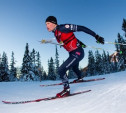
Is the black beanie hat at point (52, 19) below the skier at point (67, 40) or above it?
above

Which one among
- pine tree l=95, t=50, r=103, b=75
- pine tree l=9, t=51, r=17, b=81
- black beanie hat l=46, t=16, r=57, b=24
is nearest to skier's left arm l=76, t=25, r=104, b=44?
black beanie hat l=46, t=16, r=57, b=24

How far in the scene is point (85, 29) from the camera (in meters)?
4.41

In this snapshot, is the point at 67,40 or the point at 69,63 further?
the point at 67,40

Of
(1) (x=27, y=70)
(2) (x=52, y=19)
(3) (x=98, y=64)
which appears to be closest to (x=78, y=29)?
(2) (x=52, y=19)

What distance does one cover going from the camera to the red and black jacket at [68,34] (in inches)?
173

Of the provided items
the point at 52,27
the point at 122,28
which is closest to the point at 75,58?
the point at 52,27

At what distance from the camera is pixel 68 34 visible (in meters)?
4.59

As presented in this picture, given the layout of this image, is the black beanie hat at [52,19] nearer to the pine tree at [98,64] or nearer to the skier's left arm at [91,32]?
the skier's left arm at [91,32]

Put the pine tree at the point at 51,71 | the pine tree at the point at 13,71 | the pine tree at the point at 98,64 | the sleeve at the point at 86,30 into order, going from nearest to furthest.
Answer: the sleeve at the point at 86,30
the pine tree at the point at 13,71
the pine tree at the point at 51,71
the pine tree at the point at 98,64

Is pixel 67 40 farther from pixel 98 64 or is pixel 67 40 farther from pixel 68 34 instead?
pixel 98 64

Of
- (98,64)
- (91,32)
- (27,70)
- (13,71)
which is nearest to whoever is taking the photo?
(91,32)

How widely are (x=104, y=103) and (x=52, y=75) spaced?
5622cm

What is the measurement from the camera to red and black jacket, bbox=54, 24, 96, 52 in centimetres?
440

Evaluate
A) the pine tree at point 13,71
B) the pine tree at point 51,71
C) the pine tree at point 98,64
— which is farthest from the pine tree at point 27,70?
the pine tree at point 98,64
